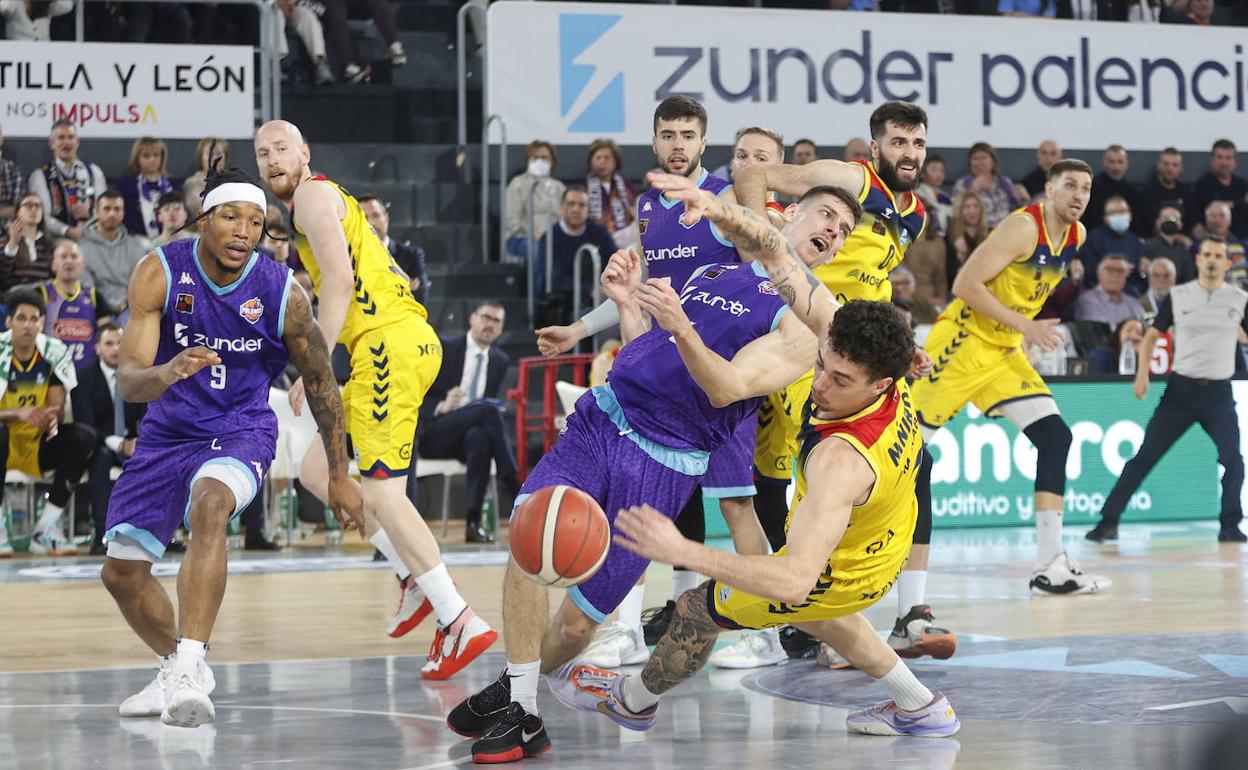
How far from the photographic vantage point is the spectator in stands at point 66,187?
13.5 m

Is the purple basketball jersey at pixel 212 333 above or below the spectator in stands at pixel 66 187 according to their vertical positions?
below

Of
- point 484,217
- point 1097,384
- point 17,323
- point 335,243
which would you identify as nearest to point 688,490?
point 335,243

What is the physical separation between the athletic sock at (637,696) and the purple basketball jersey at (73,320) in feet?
27.9

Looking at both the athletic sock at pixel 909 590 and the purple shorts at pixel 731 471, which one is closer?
the purple shorts at pixel 731 471

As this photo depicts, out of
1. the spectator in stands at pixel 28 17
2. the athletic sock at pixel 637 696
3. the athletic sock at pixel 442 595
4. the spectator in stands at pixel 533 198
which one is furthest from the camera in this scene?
the spectator in stands at pixel 533 198

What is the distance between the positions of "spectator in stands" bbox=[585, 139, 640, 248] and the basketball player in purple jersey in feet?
30.9

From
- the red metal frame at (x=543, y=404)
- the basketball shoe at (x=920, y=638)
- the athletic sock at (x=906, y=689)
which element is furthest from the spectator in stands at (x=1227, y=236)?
the athletic sock at (x=906, y=689)

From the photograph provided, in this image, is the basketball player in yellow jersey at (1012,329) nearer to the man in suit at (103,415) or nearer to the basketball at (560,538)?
the basketball at (560,538)

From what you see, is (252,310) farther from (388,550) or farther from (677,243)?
(677,243)

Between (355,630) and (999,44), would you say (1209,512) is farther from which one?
(355,630)

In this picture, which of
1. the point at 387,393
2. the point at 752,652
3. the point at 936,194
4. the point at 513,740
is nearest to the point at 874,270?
the point at 752,652

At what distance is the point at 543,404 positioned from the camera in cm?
1396

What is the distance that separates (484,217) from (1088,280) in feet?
19.2

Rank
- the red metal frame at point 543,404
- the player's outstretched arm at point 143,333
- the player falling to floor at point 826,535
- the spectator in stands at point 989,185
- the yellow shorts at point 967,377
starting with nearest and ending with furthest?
the player falling to floor at point 826,535 < the player's outstretched arm at point 143,333 < the yellow shorts at point 967,377 < the red metal frame at point 543,404 < the spectator in stands at point 989,185
